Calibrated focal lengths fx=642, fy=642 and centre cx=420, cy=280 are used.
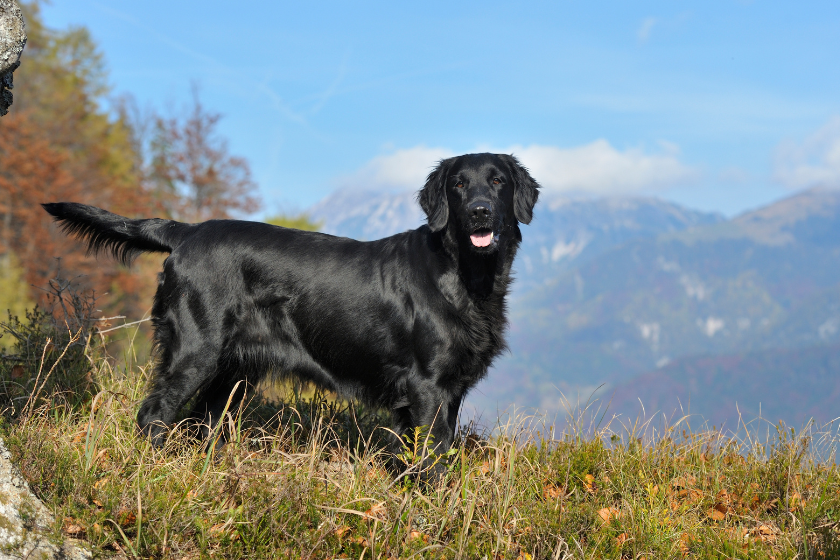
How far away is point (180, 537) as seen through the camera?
2.87 meters

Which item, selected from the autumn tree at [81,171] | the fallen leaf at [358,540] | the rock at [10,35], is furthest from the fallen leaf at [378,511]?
the autumn tree at [81,171]

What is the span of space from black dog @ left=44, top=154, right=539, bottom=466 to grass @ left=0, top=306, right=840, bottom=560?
0.42m

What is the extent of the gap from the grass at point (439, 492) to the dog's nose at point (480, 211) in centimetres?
138

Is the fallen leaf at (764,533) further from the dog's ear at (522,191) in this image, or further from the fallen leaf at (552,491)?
the dog's ear at (522,191)

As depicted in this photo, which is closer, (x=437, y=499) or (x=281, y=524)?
(x=281, y=524)

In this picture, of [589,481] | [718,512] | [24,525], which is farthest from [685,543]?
[24,525]

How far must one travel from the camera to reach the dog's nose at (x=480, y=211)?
3994mm

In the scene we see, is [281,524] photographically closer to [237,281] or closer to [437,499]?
[437,499]

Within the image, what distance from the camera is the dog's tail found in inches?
165

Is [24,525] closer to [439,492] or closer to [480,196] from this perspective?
[439,492]

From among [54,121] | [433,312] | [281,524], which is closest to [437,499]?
[281,524]

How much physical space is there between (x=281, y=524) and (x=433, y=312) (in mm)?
1583

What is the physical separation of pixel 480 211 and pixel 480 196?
16 centimetres

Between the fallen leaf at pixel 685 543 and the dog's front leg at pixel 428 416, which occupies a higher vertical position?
the dog's front leg at pixel 428 416
